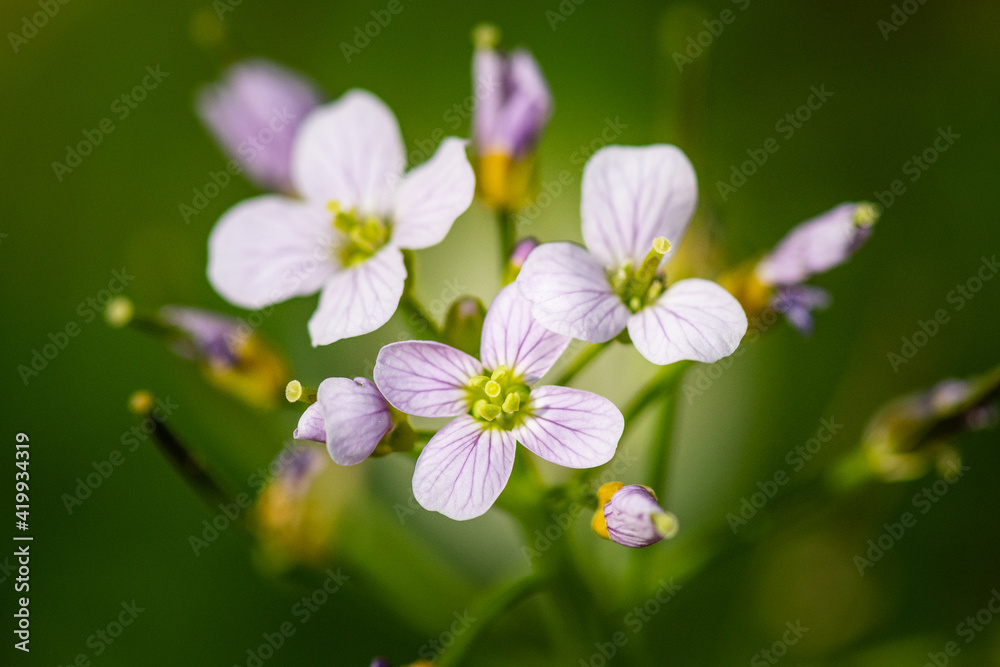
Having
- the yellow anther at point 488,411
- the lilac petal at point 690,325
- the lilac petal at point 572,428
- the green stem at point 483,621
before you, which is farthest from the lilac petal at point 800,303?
the green stem at point 483,621

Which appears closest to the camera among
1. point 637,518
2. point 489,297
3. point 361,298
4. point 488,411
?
point 637,518

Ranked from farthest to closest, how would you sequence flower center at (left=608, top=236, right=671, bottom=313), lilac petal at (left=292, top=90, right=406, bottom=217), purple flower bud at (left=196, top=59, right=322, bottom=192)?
purple flower bud at (left=196, top=59, right=322, bottom=192), lilac petal at (left=292, top=90, right=406, bottom=217), flower center at (left=608, top=236, right=671, bottom=313)

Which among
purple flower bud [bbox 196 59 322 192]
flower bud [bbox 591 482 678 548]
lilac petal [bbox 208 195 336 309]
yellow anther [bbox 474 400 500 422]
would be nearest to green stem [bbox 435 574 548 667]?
flower bud [bbox 591 482 678 548]

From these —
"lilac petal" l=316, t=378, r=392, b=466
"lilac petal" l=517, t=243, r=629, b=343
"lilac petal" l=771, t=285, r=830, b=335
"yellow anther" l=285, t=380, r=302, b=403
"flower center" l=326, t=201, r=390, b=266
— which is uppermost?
"lilac petal" l=771, t=285, r=830, b=335

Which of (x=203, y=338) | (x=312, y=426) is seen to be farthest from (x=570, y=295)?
(x=203, y=338)

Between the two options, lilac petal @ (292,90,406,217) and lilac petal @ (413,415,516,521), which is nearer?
lilac petal @ (413,415,516,521)

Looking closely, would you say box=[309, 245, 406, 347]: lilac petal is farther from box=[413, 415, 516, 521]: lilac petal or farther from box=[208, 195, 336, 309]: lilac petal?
box=[413, 415, 516, 521]: lilac petal

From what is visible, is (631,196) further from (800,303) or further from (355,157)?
(355,157)

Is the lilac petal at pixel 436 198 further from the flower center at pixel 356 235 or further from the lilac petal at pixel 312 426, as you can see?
the lilac petal at pixel 312 426
